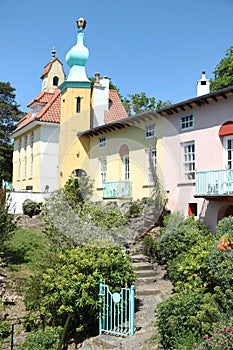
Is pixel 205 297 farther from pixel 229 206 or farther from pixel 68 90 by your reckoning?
pixel 68 90

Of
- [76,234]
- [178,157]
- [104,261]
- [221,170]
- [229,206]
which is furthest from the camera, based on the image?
[178,157]

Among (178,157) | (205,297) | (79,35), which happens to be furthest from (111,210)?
(79,35)

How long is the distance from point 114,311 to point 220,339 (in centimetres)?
331

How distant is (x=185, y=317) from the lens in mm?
7445

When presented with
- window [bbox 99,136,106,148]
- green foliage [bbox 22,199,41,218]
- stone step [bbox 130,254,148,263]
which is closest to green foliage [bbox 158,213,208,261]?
stone step [bbox 130,254,148,263]

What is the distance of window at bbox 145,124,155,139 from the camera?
62.8 feet

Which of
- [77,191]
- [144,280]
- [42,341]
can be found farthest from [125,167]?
[42,341]

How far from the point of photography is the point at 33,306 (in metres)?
10.1

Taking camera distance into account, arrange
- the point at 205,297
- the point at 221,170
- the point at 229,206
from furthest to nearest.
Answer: the point at 229,206 < the point at 221,170 < the point at 205,297

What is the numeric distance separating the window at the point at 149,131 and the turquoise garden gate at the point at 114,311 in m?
11.0

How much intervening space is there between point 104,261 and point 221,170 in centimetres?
659

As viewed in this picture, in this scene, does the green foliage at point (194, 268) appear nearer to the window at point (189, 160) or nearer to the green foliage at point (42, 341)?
the green foliage at point (42, 341)

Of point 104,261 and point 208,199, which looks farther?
point 208,199

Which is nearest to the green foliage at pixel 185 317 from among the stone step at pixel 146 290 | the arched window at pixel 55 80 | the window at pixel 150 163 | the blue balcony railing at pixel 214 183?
the stone step at pixel 146 290
